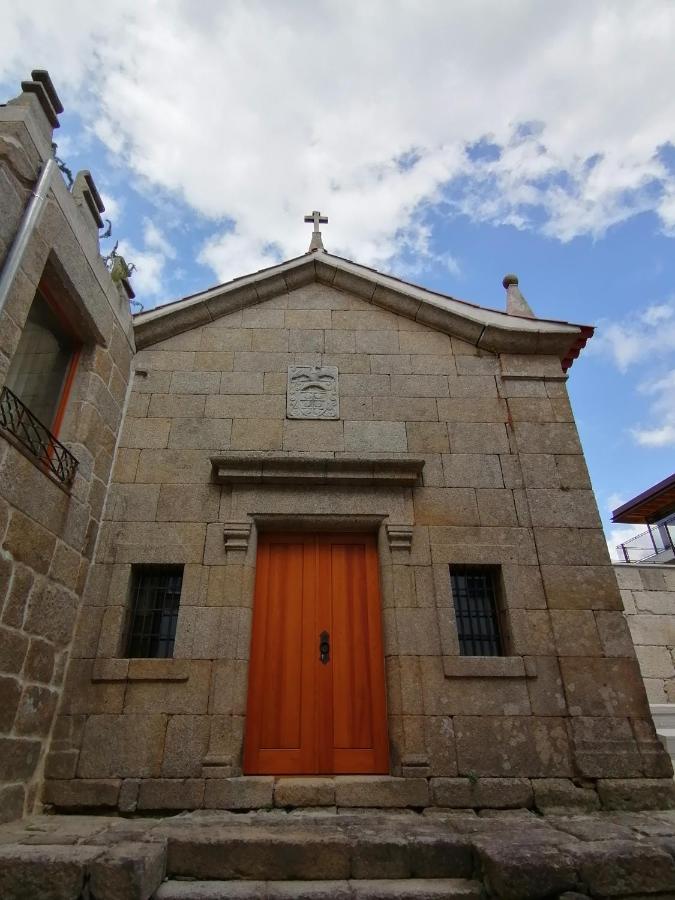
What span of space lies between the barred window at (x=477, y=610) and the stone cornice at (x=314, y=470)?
104cm

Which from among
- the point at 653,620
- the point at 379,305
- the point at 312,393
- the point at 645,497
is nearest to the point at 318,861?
the point at 312,393

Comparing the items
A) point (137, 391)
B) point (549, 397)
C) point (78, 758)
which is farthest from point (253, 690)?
point (549, 397)

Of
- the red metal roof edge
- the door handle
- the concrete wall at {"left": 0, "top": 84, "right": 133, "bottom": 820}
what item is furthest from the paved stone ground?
the red metal roof edge

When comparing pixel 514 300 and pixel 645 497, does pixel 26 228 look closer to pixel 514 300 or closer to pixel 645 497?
pixel 514 300

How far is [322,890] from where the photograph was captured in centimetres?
268

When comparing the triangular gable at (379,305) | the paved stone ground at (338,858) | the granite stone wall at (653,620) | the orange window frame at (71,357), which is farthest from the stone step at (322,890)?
the triangular gable at (379,305)

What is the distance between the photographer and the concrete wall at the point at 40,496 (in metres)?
3.64

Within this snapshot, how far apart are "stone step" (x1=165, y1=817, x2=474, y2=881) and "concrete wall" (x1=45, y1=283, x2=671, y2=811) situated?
1.03m

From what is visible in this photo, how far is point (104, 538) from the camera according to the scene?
4.82 metres

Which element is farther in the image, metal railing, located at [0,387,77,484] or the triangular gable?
the triangular gable

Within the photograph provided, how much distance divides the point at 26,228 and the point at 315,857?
15.0 feet

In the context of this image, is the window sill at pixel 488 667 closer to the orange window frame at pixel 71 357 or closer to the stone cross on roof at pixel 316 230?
the orange window frame at pixel 71 357

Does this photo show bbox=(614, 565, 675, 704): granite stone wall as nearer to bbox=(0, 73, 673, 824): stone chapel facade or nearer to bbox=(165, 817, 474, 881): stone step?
bbox=(0, 73, 673, 824): stone chapel facade

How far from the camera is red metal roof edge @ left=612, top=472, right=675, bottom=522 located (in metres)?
14.6
